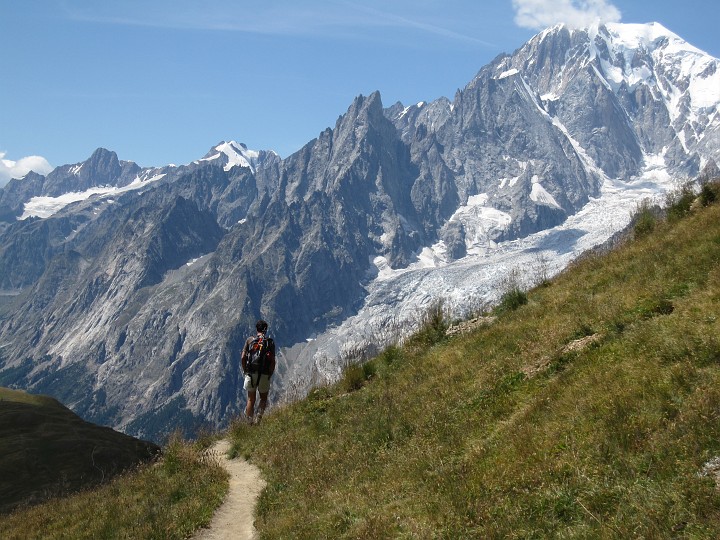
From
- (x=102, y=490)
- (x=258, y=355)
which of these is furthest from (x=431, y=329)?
(x=102, y=490)

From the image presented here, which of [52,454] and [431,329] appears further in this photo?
[52,454]

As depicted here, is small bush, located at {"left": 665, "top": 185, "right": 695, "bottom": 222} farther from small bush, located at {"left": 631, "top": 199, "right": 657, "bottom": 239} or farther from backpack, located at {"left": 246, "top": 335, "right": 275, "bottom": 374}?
backpack, located at {"left": 246, "top": 335, "right": 275, "bottom": 374}

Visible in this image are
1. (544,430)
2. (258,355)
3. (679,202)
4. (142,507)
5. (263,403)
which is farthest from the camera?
(679,202)

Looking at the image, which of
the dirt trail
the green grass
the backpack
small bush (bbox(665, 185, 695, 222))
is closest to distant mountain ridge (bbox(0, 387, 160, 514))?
the green grass

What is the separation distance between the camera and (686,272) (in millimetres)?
13008

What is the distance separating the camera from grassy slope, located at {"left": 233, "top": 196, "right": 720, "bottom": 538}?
673 cm

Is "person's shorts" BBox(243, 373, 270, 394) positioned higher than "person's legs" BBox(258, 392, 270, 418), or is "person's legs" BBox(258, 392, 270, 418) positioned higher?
"person's shorts" BBox(243, 373, 270, 394)

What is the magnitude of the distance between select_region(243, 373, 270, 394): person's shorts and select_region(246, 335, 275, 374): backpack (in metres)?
0.31

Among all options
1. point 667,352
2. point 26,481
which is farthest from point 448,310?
point 26,481

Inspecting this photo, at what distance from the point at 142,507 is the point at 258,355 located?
7493 millimetres

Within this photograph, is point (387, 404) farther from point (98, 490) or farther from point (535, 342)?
point (98, 490)

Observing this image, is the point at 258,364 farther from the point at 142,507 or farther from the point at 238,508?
the point at 238,508

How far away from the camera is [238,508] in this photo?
38.8 ft

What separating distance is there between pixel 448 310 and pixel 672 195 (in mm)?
10380
